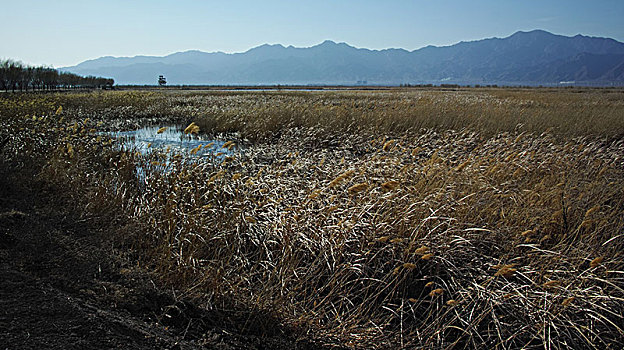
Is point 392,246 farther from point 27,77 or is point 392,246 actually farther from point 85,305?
point 27,77

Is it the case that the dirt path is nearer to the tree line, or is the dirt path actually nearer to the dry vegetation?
the dry vegetation

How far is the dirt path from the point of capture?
2.30 meters

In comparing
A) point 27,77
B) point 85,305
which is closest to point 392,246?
point 85,305

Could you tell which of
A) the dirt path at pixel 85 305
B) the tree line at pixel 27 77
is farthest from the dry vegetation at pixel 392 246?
the tree line at pixel 27 77

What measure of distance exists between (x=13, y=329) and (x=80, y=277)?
2.64 ft

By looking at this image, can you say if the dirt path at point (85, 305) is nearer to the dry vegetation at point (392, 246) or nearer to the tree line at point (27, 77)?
the dry vegetation at point (392, 246)

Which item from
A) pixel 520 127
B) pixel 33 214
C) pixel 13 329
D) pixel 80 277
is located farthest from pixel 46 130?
pixel 520 127

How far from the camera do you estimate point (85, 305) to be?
2.63 m

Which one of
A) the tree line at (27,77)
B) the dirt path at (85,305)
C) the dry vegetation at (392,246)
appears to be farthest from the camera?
the tree line at (27,77)

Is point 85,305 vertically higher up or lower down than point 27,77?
lower down

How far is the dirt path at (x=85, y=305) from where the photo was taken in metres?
2.30

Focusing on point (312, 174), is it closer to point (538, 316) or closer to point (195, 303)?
point (195, 303)

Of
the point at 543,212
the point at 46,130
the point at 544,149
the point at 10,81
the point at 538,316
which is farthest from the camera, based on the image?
the point at 10,81

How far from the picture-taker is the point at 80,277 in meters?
3.06
